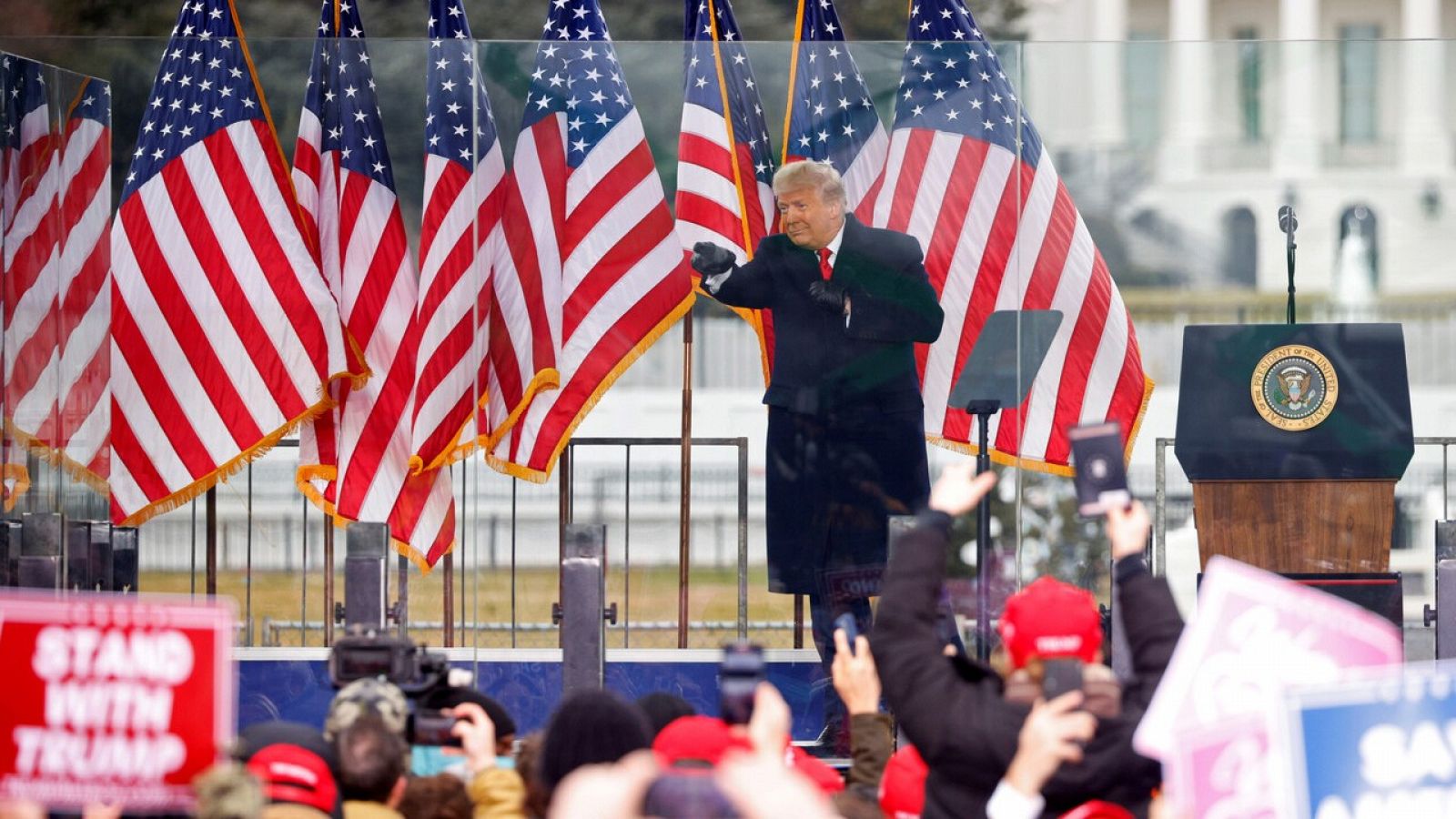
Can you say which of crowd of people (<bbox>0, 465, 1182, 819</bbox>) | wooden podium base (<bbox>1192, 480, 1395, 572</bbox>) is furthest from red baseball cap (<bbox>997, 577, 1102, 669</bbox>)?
wooden podium base (<bbox>1192, 480, 1395, 572</bbox>)

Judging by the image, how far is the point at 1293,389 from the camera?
8125 mm

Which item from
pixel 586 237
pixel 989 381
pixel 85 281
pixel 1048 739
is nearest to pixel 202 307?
pixel 85 281

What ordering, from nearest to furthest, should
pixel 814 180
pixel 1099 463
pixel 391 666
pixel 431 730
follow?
pixel 1099 463
pixel 431 730
pixel 391 666
pixel 814 180

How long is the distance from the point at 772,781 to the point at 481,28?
14959 millimetres

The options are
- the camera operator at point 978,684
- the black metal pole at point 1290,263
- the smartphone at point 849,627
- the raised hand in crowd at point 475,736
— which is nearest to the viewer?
the camera operator at point 978,684

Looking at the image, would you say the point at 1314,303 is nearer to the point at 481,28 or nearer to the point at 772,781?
the point at 772,781

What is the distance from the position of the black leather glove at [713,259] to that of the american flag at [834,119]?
433 millimetres

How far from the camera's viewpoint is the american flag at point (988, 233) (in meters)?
7.98

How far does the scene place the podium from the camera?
810 cm

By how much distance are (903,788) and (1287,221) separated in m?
3.99

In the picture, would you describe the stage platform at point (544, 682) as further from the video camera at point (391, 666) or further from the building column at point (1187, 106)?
the building column at point (1187, 106)

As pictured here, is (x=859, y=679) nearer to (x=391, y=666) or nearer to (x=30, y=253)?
(x=391, y=666)

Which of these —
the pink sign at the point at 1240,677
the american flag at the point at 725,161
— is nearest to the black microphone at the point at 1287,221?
the american flag at the point at 725,161

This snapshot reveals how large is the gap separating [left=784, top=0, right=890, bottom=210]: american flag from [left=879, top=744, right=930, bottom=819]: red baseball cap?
3.29m
